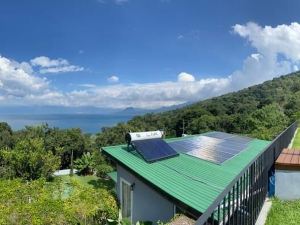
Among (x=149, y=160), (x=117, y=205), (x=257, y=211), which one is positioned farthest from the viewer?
(x=117, y=205)

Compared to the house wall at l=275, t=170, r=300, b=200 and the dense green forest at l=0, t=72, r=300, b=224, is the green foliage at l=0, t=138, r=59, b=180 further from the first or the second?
the house wall at l=275, t=170, r=300, b=200

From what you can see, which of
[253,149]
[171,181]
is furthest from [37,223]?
[253,149]

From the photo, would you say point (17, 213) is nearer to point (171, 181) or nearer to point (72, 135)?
point (171, 181)

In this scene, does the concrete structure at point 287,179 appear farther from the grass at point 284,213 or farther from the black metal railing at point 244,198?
the black metal railing at point 244,198

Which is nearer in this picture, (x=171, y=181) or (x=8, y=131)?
(x=171, y=181)

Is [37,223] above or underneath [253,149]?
underneath

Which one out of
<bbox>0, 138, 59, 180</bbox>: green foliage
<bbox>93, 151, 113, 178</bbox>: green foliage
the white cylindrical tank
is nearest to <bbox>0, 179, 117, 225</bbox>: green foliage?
the white cylindrical tank

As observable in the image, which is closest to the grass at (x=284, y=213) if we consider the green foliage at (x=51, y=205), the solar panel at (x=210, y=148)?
the solar panel at (x=210, y=148)

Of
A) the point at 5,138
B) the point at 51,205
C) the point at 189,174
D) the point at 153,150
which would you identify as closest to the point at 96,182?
the point at 153,150
